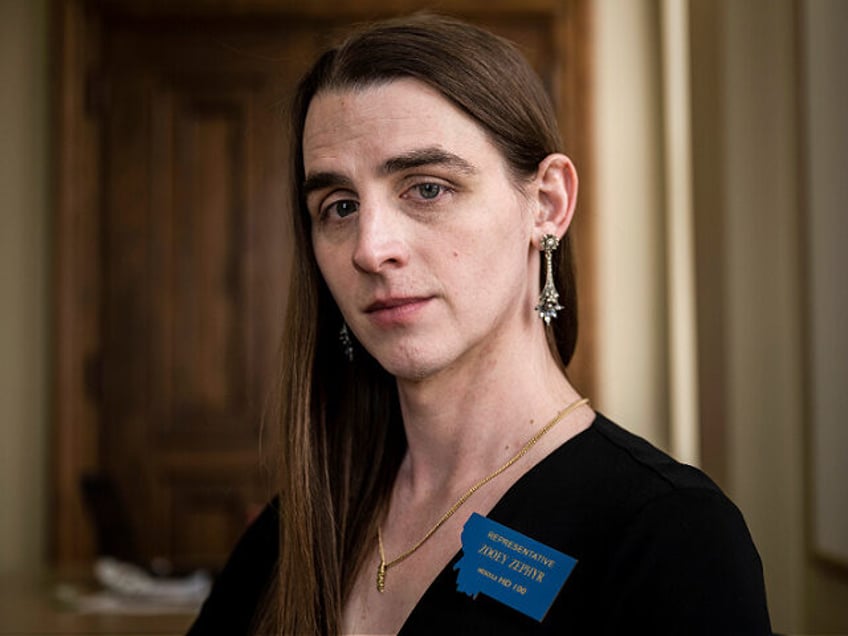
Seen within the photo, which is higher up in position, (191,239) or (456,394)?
(191,239)

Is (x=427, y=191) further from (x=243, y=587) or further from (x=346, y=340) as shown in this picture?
(x=243, y=587)

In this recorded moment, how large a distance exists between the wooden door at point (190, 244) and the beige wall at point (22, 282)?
18 cm

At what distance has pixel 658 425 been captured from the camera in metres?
3.90

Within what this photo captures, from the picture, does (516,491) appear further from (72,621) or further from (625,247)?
(625,247)

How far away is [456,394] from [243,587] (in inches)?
16.9

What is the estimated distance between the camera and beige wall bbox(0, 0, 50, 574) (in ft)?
12.5

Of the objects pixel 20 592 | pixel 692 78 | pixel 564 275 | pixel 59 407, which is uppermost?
pixel 692 78

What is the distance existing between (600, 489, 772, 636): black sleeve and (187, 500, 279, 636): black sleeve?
59cm

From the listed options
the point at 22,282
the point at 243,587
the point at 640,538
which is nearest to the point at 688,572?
the point at 640,538

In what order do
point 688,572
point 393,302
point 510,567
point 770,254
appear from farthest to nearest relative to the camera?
1. point 770,254
2. point 393,302
3. point 510,567
4. point 688,572

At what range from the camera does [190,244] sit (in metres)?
3.87

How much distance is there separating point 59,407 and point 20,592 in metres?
1.11

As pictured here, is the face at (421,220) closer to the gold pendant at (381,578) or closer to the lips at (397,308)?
the lips at (397,308)

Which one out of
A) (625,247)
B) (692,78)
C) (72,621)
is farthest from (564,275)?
(625,247)
